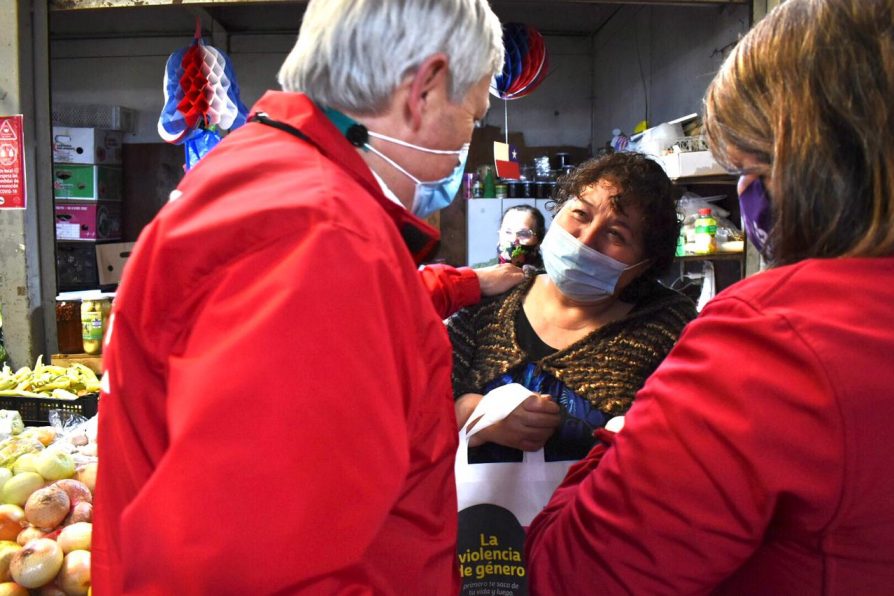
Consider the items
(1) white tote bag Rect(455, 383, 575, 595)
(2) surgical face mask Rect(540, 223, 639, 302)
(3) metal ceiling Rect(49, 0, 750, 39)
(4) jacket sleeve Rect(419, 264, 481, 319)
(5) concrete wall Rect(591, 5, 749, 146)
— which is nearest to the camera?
(1) white tote bag Rect(455, 383, 575, 595)

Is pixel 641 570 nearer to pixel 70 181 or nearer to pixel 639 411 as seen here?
pixel 639 411

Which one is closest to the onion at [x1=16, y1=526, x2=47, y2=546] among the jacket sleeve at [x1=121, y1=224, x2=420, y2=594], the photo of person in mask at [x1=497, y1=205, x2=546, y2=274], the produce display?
the produce display

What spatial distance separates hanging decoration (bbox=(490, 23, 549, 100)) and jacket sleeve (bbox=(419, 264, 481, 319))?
2.41m

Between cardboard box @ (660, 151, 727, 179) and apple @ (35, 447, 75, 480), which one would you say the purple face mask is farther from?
cardboard box @ (660, 151, 727, 179)

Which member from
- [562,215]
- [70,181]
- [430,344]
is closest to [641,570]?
[430,344]

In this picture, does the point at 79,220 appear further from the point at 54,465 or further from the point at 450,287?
the point at 450,287

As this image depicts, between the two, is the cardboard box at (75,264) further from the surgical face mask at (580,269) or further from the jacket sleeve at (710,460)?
the jacket sleeve at (710,460)

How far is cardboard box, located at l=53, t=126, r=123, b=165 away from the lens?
19.9 feet

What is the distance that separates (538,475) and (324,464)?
0.93 meters

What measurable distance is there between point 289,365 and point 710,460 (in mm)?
485

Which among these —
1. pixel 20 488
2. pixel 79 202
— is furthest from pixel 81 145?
pixel 20 488

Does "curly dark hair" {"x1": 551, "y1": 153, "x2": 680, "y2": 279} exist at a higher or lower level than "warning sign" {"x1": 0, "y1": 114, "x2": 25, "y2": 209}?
lower

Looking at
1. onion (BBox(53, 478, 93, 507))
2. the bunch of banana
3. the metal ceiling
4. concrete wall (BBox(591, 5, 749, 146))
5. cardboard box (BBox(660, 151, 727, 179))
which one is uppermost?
the metal ceiling

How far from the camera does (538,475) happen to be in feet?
4.76
